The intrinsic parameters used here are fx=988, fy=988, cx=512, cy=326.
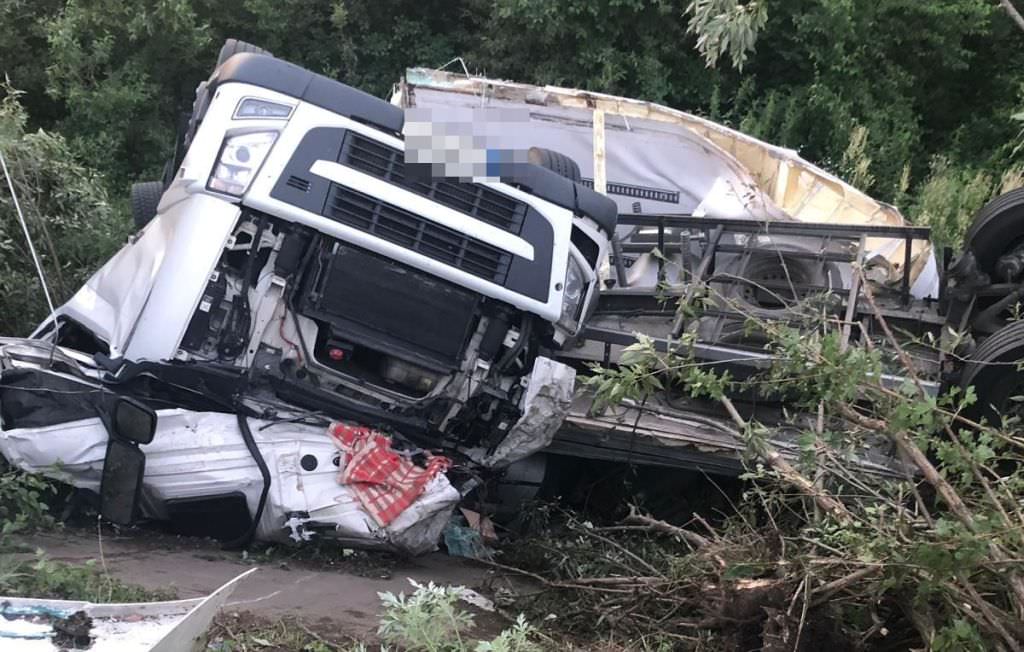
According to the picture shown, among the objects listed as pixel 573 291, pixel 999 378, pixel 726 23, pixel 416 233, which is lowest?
pixel 999 378

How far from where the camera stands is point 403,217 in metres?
4.61

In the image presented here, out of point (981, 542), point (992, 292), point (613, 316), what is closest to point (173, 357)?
point (613, 316)

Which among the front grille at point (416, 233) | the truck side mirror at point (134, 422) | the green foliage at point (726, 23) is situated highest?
the green foliage at point (726, 23)

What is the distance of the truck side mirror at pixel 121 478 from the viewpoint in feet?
14.3

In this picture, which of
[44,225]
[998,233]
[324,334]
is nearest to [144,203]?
[44,225]

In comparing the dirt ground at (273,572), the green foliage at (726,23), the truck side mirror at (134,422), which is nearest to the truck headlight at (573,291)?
the dirt ground at (273,572)

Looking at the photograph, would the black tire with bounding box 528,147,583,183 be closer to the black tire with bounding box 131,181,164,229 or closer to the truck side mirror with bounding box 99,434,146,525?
the black tire with bounding box 131,181,164,229

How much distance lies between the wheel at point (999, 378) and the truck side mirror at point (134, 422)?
3829mm

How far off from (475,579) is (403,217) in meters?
1.75

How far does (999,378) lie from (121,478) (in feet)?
13.6

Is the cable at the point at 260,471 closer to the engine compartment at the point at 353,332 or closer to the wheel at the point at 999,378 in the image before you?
the engine compartment at the point at 353,332

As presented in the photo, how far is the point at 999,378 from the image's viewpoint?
15.8 ft

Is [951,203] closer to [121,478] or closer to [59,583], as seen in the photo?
[121,478]

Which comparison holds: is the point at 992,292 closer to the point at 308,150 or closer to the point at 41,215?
the point at 308,150
